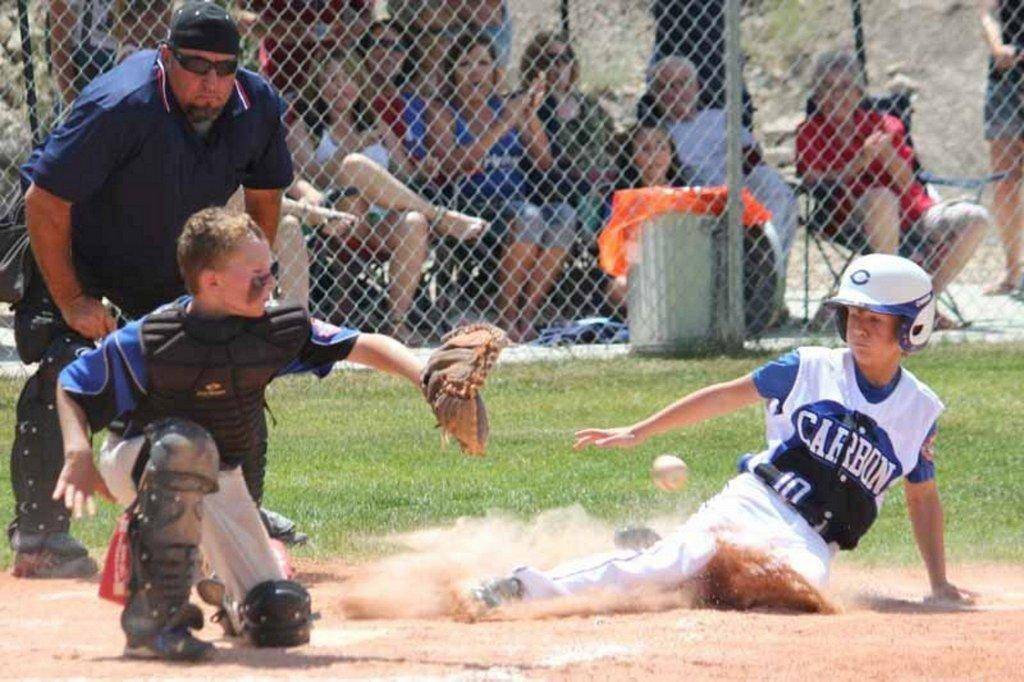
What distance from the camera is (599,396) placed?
9.94 meters

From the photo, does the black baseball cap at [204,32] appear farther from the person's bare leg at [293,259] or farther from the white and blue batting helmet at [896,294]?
the person's bare leg at [293,259]

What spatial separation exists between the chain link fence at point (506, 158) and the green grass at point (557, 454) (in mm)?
618

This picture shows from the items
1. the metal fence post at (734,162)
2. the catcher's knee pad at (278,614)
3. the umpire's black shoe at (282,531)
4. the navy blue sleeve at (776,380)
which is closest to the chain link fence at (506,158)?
the metal fence post at (734,162)

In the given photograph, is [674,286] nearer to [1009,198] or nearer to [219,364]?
[1009,198]

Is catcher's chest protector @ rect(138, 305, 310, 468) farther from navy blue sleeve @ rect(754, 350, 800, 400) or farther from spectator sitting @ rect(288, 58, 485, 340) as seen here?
spectator sitting @ rect(288, 58, 485, 340)

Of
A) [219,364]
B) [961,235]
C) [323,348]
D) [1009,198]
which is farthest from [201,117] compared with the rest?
[1009,198]

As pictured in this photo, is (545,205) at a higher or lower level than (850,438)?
lower

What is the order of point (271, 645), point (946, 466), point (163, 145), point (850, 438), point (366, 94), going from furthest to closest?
point (366, 94) < point (946, 466) < point (163, 145) < point (850, 438) < point (271, 645)

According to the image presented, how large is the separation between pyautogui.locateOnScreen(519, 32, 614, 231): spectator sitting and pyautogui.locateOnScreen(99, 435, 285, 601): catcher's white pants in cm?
641

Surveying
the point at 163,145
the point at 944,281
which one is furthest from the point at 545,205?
the point at 163,145

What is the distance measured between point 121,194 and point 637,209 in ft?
17.9

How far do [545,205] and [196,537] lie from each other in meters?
6.84

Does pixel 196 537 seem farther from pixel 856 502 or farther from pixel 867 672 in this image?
pixel 856 502

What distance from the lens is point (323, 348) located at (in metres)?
5.27
